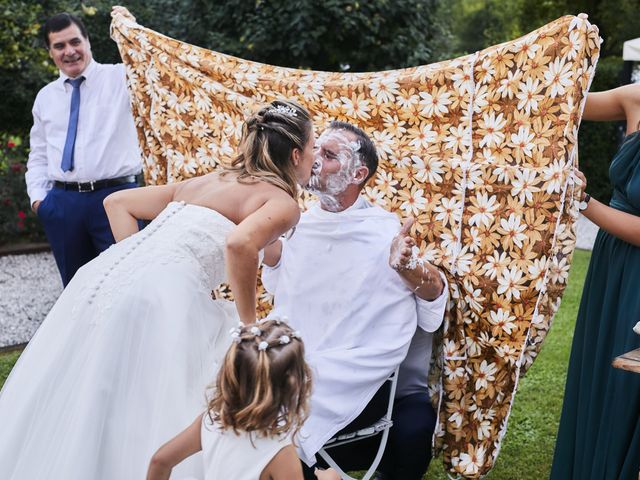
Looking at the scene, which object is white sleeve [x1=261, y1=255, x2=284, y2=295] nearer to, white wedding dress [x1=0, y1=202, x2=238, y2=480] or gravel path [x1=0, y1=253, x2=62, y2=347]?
white wedding dress [x1=0, y1=202, x2=238, y2=480]

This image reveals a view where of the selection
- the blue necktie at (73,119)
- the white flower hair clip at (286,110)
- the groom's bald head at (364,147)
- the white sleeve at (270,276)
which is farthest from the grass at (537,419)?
the blue necktie at (73,119)

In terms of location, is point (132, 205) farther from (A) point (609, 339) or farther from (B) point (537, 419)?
(B) point (537, 419)

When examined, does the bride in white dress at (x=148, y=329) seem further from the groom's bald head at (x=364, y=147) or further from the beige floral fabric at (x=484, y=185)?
the beige floral fabric at (x=484, y=185)

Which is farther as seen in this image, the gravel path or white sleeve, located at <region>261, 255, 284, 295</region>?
the gravel path

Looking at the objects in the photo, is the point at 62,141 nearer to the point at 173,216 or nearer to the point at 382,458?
the point at 173,216

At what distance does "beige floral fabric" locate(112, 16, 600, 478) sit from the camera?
3523mm

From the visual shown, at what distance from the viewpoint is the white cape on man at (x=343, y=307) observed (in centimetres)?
345

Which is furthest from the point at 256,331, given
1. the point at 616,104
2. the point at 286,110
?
the point at 616,104

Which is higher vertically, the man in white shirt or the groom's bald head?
the groom's bald head

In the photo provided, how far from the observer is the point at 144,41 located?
4801 millimetres

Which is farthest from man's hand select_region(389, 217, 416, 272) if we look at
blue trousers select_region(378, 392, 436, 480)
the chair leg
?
the chair leg

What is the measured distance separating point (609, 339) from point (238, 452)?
5.62 feet

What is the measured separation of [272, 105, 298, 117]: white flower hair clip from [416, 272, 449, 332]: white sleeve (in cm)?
90

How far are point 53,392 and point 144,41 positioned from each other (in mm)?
2278
